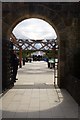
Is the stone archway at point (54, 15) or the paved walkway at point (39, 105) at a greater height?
the stone archway at point (54, 15)

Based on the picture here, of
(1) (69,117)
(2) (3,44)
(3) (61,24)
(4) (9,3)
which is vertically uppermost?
(4) (9,3)

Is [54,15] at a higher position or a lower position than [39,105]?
higher

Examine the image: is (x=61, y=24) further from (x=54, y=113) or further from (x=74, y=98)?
(x=54, y=113)

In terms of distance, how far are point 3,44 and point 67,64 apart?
2894 mm

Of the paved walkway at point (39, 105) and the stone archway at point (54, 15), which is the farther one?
the stone archway at point (54, 15)

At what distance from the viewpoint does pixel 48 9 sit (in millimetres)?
13062

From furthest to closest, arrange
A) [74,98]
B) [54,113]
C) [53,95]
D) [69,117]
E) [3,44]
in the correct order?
[3,44]
[53,95]
[74,98]
[54,113]
[69,117]

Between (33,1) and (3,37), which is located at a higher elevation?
(33,1)

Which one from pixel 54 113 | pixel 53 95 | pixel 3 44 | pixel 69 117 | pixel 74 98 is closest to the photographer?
pixel 69 117

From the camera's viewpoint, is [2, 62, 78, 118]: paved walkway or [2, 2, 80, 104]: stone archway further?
[2, 2, 80, 104]: stone archway

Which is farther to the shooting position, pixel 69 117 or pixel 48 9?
pixel 48 9

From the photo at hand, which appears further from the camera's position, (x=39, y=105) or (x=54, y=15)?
(x=54, y=15)

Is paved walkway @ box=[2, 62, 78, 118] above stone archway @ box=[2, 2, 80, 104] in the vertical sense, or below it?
below

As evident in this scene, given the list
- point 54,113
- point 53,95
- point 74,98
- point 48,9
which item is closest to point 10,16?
point 48,9
